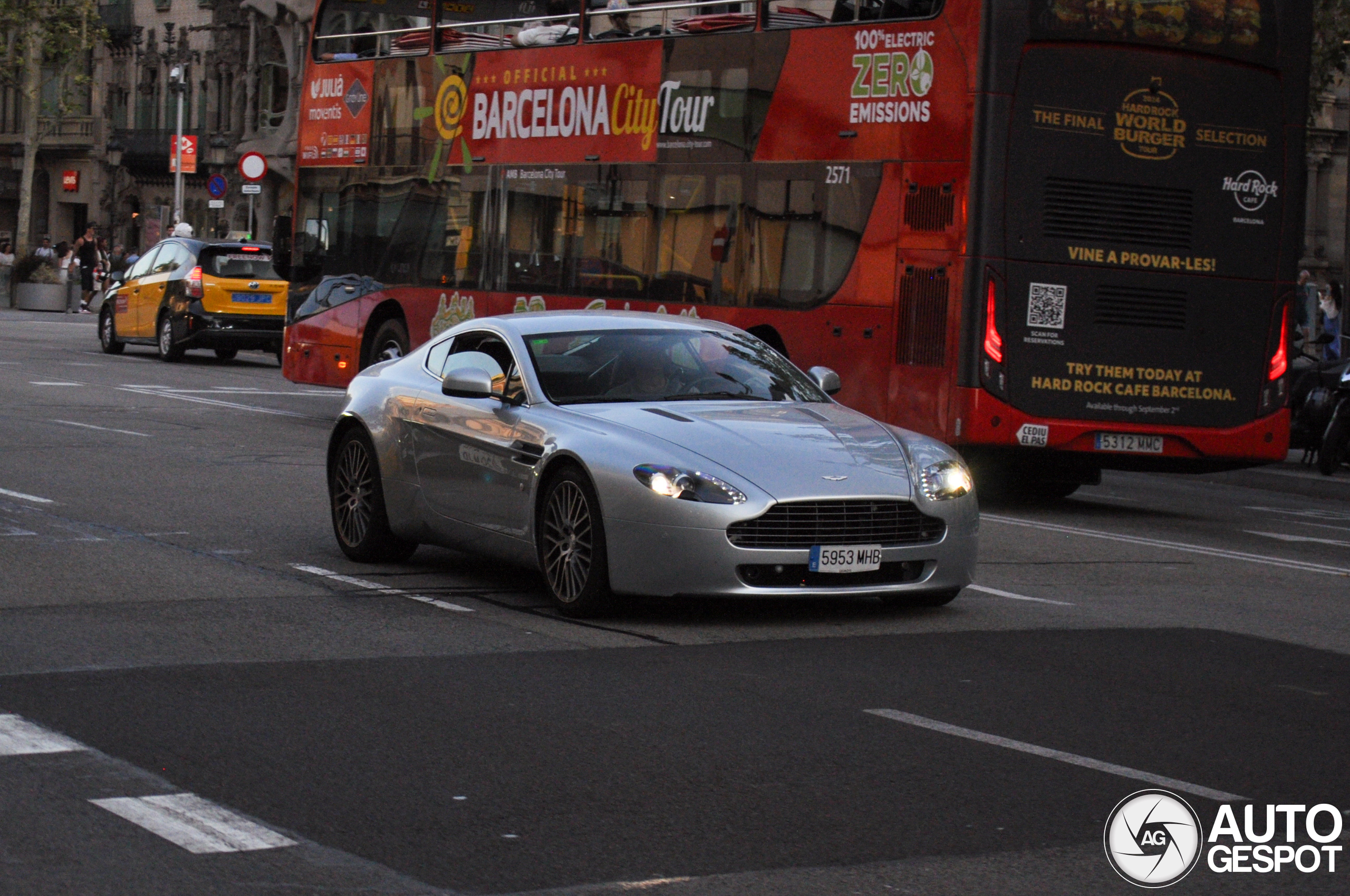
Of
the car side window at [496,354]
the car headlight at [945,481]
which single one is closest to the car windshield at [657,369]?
the car side window at [496,354]

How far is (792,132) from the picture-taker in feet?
52.5

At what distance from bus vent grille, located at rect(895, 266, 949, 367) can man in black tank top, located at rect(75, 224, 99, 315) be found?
43.3m

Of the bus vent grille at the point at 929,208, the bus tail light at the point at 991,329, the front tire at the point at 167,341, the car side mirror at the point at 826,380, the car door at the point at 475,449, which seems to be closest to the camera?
the car door at the point at 475,449

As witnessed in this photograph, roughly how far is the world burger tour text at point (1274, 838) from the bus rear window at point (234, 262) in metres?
26.6

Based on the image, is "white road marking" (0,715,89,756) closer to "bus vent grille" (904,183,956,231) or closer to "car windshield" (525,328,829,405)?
"car windshield" (525,328,829,405)

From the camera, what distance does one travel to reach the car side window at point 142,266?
32.6 meters

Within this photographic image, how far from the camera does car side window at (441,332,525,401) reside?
33.0 feet

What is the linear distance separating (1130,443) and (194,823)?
10.5 metres

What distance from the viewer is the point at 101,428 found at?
62.1 feet

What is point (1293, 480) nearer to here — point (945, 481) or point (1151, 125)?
point (1151, 125)

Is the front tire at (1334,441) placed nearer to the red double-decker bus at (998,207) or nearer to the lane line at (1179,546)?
the red double-decker bus at (998,207)

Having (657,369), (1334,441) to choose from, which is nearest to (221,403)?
(1334,441)

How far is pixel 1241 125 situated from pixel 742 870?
36.7ft

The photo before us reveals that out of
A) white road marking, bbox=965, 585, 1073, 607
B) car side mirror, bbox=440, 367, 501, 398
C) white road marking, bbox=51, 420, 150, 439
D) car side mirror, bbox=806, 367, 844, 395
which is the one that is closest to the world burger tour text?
white road marking, bbox=965, 585, 1073, 607
